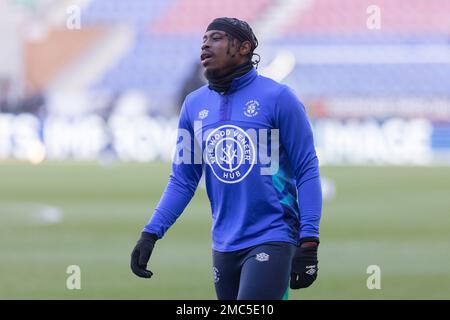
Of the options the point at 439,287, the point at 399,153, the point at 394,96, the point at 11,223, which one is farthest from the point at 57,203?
the point at 394,96

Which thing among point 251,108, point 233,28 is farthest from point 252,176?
point 233,28

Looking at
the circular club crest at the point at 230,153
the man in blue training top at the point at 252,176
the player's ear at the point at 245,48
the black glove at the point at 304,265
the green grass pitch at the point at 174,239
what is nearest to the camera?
the black glove at the point at 304,265

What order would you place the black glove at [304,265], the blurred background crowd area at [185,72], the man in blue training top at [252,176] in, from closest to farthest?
the black glove at [304,265] < the man in blue training top at [252,176] < the blurred background crowd area at [185,72]

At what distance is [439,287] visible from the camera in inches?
349

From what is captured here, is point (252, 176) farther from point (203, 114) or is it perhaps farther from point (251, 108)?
point (203, 114)

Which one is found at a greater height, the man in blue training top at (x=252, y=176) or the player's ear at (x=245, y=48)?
the player's ear at (x=245, y=48)

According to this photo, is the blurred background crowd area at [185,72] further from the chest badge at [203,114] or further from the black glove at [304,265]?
the black glove at [304,265]

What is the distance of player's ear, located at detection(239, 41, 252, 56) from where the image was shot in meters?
4.74

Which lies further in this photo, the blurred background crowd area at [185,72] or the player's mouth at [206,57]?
the blurred background crowd area at [185,72]

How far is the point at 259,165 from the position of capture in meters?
4.63

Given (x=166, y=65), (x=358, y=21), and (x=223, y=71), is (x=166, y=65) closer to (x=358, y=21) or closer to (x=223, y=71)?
(x=358, y=21)

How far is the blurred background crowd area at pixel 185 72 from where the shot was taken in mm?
28875

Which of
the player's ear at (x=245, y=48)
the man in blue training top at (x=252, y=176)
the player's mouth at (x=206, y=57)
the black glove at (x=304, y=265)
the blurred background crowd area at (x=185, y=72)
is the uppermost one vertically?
the blurred background crowd area at (x=185, y=72)

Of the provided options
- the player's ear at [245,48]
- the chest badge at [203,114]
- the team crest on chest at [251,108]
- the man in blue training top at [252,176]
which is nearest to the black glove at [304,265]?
the man in blue training top at [252,176]
